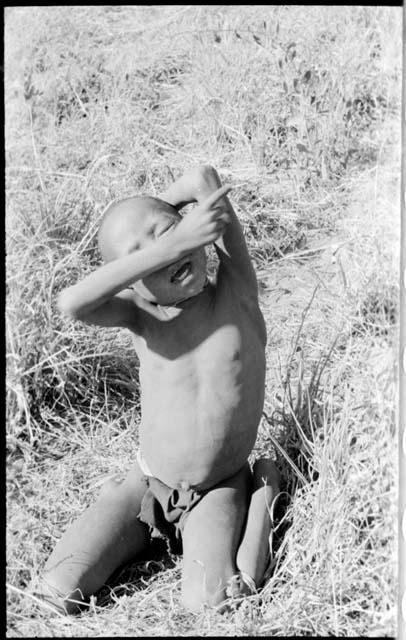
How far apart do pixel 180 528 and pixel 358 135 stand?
1385 millimetres

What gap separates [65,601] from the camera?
1.70 m

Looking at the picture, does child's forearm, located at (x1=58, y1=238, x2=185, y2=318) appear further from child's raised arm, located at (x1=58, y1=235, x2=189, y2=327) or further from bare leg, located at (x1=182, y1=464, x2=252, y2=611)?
bare leg, located at (x1=182, y1=464, x2=252, y2=611)

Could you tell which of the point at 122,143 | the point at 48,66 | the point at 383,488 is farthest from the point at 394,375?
the point at 48,66

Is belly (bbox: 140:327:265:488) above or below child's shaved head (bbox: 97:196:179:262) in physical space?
below

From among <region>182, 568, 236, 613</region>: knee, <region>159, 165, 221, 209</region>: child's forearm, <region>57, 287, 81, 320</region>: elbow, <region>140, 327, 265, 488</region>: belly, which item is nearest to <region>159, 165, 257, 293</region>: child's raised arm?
<region>159, 165, 221, 209</region>: child's forearm

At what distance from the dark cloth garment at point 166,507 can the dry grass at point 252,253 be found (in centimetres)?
9

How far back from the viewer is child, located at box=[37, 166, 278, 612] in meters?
1.57

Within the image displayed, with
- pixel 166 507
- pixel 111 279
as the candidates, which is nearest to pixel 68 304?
pixel 111 279

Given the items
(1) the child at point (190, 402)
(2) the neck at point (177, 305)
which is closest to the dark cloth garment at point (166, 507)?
(1) the child at point (190, 402)

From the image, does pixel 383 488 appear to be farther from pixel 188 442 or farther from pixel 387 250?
pixel 387 250

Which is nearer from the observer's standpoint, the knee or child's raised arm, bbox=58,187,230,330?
child's raised arm, bbox=58,187,230,330

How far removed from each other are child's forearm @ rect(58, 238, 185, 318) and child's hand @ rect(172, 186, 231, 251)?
0.02 meters

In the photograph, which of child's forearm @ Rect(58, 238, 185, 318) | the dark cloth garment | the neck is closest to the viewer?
child's forearm @ Rect(58, 238, 185, 318)

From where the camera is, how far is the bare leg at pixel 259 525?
1.67 meters
